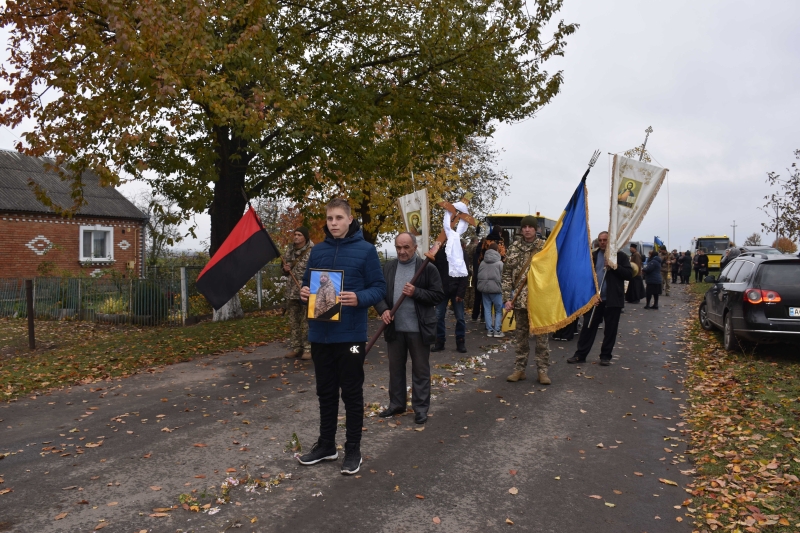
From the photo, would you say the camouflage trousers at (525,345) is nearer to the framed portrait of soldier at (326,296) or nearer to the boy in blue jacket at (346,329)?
the boy in blue jacket at (346,329)

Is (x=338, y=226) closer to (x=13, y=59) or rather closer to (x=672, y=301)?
(x=13, y=59)

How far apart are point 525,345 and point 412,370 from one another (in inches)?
99.4

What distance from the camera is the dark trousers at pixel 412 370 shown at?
6.95 metres

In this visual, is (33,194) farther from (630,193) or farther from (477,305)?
(630,193)

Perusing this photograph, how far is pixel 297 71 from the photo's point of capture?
14227 mm

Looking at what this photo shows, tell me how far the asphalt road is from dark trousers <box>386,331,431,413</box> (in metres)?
0.29

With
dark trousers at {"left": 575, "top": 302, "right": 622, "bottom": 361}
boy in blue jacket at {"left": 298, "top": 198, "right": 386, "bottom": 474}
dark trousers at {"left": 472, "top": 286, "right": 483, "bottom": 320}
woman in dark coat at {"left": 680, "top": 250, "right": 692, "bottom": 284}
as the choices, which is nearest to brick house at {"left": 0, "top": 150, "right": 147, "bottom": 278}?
dark trousers at {"left": 472, "top": 286, "right": 483, "bottom": 320}

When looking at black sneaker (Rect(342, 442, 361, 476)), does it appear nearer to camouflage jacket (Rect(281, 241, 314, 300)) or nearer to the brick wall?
camouflage jacket (Rect(281, 241, 314, 300))

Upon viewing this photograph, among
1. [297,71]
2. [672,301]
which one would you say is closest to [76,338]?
[297,71]

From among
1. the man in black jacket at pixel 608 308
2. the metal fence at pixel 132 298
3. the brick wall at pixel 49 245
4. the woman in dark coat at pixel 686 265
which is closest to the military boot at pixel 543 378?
the man in black jacket at pixel 608 308

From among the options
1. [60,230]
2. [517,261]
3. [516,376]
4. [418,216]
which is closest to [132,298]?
[418,216]

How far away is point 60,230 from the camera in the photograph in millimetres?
28297

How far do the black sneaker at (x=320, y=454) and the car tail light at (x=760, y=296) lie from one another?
310 inches

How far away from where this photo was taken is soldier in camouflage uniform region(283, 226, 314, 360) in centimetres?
978
